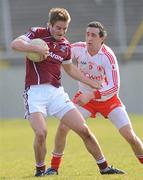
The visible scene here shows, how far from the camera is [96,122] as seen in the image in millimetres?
24391

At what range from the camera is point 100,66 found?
1053 cm

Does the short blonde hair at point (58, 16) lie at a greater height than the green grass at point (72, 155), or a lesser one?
greater

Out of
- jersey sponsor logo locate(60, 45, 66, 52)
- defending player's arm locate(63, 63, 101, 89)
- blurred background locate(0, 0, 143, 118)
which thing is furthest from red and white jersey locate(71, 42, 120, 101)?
blurred background locate(0, 0, 143, 118)

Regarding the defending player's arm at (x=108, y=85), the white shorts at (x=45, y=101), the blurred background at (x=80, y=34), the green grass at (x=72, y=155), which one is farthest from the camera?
the blurred background at (x=80, y=34)

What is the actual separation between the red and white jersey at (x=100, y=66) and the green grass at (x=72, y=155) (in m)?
1.17

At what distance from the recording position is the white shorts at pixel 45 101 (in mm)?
9617

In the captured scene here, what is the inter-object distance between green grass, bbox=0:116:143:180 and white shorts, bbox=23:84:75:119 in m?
0.88

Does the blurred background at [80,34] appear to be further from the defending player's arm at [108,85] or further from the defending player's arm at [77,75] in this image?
the defending player's arm at [77,75]

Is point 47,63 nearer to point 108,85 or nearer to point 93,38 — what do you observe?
point 93,38

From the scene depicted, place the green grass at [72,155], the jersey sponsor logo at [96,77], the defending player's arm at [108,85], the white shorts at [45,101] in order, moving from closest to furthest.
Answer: the white shorts at [45,101]
the green grass at [72,155]
the defending player's arm at [108,85]
the jersey sponsor logo at [96,77]

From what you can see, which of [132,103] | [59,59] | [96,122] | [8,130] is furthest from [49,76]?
[132,103]

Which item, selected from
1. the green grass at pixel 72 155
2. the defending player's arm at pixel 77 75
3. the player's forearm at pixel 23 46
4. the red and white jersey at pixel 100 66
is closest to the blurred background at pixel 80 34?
the green grass at pixel 72 155

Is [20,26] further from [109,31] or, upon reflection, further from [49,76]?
[49,76]

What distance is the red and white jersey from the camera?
10.4 m
